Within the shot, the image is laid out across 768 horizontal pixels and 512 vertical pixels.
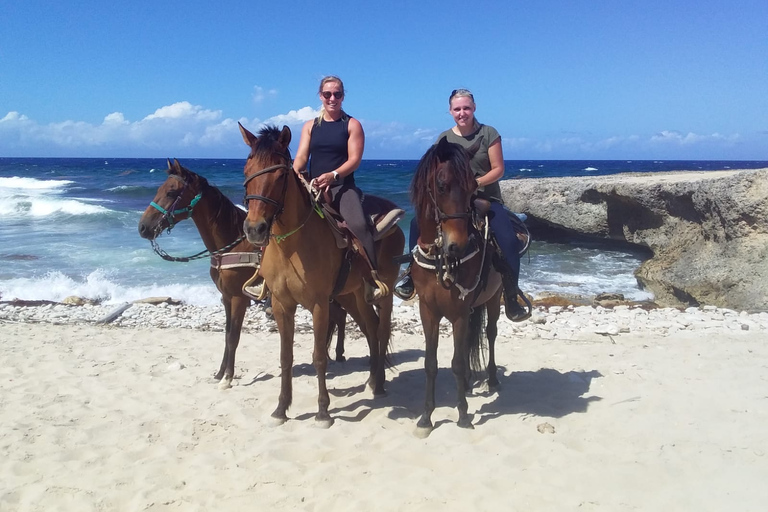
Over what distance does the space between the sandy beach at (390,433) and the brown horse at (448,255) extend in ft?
2.03

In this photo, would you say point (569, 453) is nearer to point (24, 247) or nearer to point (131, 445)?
point (131, 445)

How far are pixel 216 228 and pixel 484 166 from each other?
8.23 ft

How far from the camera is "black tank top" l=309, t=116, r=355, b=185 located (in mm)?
4234

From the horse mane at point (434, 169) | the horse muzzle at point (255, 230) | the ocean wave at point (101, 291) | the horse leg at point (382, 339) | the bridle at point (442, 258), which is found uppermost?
the horse mane at point (434, 169)

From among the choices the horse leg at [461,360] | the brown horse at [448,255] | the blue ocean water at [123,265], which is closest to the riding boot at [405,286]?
the brown horse at [448,255]

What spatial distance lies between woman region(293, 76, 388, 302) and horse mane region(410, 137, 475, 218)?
25.7 inches

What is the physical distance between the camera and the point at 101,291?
34.2ft

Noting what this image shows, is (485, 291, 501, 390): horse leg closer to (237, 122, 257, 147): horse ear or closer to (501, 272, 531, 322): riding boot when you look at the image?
(501, 272, 531, 322): riding boot

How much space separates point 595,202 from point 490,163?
11073 millimetres

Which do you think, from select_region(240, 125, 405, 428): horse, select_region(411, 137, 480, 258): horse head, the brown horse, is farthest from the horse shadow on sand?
select_region(411, 137, 480, 258): horse head

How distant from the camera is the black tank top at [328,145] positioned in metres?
4.23

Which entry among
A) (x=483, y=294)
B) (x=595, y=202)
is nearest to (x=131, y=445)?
(x=483, y=294)

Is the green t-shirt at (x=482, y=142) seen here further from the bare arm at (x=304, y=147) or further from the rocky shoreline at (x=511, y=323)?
the rocky shoreline at (x=511, y=323)

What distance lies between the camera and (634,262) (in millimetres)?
14008
